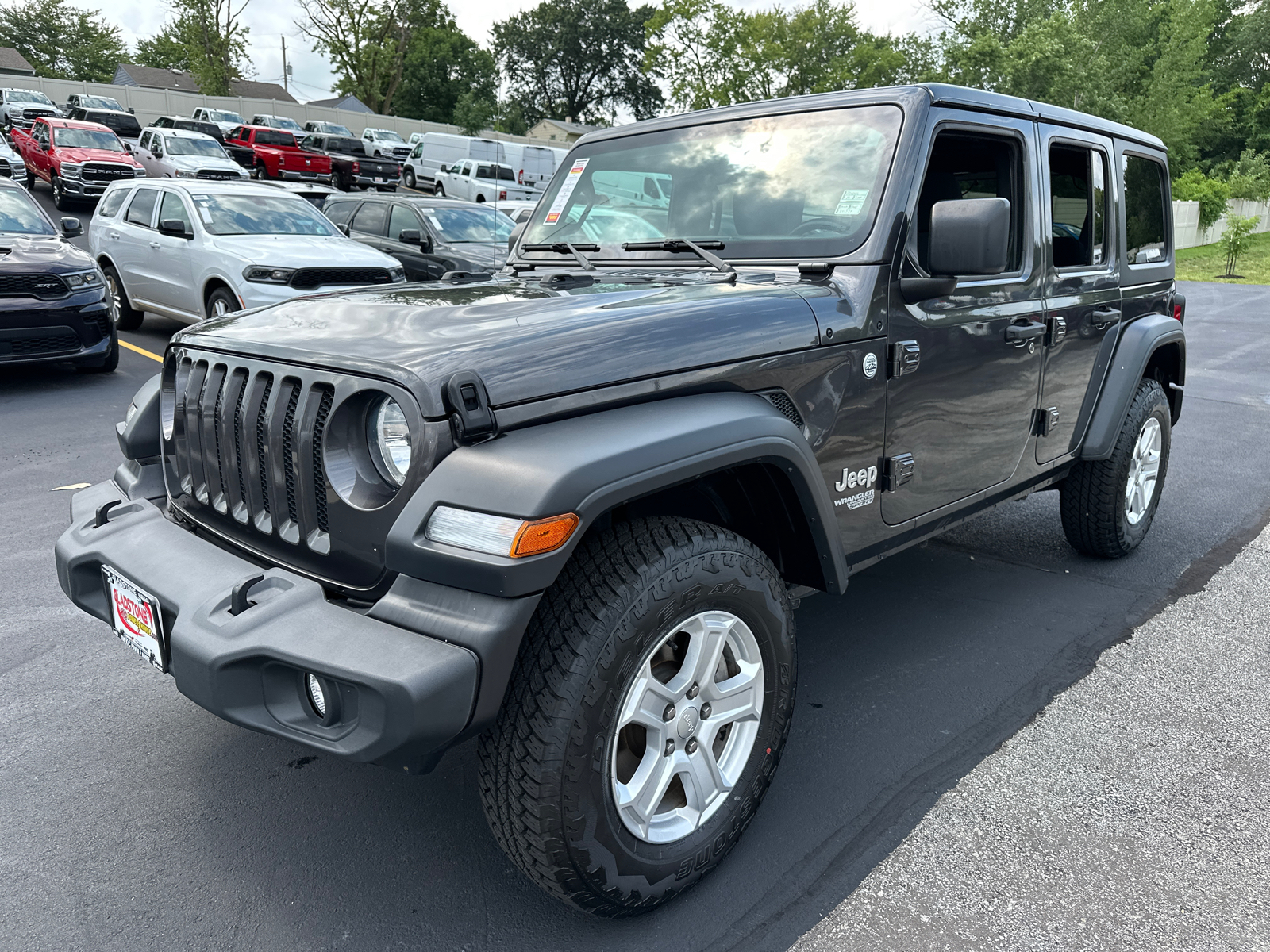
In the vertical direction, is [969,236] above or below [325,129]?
below

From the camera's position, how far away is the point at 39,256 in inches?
309

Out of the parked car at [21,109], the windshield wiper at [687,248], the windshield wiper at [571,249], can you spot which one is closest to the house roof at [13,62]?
the parked car at [21,109]

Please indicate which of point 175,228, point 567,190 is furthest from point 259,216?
point 567,190

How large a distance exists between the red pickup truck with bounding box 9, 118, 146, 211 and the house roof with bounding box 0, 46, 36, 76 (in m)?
58.0

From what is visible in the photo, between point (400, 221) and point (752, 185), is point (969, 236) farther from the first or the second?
point (400, 221)

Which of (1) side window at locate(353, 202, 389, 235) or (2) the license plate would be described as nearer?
(2) the license plate

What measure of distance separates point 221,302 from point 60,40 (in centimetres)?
8624

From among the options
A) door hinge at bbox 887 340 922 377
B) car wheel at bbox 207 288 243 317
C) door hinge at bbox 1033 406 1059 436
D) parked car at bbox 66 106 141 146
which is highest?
parked car at bbox 66 106 141 146

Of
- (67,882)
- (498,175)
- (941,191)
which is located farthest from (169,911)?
(498,175)

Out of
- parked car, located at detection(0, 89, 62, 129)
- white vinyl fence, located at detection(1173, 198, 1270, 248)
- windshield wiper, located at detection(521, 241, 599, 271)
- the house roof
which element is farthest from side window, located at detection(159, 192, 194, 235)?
the house roof

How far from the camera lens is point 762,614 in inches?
92.0

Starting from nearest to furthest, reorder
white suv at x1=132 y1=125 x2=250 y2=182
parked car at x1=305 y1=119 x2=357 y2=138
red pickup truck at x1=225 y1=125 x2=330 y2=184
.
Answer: white suv at x1=132 y1=125 x2=250 y2=182 < red pickup truck at x1=225 y1=125 x2=330 y2=184 < parked car at x1=305 y1=119 x2=357 y2=138

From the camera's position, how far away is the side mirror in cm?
932

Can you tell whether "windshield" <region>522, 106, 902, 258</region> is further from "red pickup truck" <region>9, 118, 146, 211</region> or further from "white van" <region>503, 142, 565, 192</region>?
"white van" <region>503, 142, 565, 192</region>
